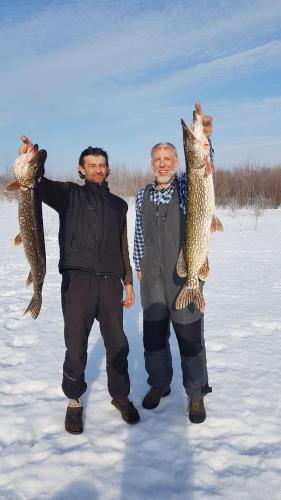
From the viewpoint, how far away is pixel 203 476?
8.00 feet

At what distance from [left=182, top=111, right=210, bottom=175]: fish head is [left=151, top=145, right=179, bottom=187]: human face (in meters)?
0.45

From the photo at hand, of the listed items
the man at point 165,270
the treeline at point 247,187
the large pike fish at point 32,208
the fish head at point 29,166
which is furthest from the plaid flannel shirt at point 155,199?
the treeline at point 247,187

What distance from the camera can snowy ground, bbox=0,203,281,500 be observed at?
2383mm

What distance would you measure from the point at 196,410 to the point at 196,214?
1.52 m

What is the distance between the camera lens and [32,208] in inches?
102

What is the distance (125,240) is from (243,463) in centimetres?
175

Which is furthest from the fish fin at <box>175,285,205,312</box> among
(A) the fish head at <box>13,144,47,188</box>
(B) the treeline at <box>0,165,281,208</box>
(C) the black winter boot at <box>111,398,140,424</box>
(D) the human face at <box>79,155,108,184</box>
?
(B) the treeline at <box>0,165,281,208</box>

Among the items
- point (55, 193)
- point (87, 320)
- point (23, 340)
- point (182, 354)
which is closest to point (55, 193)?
point (55, 193)

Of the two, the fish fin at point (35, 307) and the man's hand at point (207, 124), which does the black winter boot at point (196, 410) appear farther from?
the man's hand at point (207, 124)

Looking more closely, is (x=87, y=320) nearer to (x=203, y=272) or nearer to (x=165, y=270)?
(x=165, y=270)

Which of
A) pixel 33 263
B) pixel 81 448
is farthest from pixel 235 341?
pixel 33 263

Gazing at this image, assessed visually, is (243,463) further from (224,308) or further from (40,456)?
(224,308)

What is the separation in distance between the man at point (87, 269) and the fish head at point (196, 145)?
72 cm

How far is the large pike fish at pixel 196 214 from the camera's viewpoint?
249 cm
